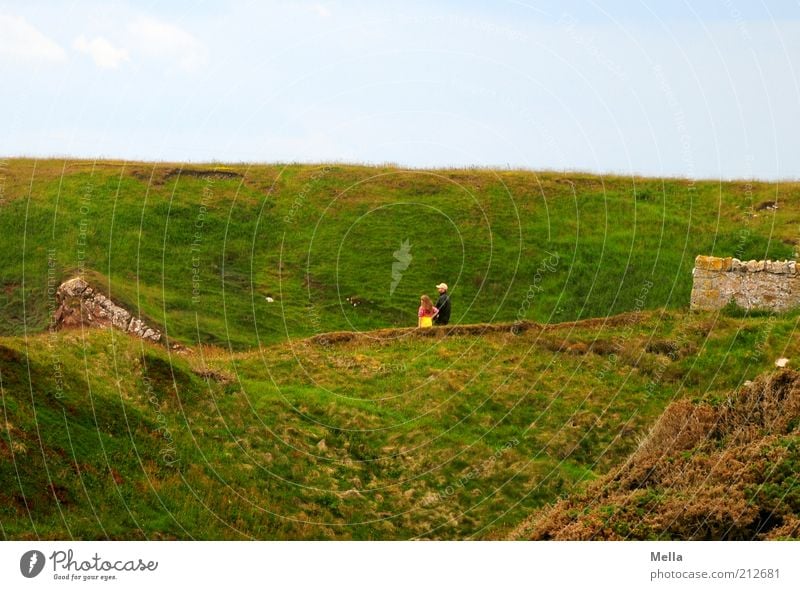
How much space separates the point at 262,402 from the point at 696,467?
11831mm

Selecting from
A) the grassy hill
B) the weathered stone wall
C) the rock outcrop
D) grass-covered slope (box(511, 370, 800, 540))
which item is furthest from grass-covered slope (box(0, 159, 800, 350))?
grass-covered slope (box(511, 370, 800, 540))

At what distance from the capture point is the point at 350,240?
5234cm

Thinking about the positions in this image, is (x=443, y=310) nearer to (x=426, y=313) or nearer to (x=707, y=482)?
(x=426, y=313)

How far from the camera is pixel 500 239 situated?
172 ft

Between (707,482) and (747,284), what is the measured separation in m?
18.5

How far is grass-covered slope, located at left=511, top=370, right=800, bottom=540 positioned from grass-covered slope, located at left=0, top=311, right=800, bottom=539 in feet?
2.85

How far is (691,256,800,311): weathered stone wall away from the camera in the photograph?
3931 cm

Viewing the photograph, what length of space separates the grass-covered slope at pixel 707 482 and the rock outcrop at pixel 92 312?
18.6 meters

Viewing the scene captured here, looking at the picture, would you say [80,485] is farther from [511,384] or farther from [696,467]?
[511,384]

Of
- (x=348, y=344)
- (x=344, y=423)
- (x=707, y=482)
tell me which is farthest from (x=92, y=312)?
(x=707, y=482)

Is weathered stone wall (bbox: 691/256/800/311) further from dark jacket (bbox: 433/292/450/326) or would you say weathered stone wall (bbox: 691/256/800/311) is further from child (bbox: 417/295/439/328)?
child (bbox: 417/295/439/328)

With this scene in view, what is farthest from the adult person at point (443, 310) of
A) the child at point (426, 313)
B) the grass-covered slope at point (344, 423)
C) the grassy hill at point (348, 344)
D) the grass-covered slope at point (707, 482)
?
the grass-covered slope at point (707, 482)

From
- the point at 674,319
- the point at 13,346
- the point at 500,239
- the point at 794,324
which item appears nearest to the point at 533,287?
the point at 500,239

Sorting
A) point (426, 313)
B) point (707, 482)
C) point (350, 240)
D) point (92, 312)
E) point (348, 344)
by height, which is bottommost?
point (92, 312)
